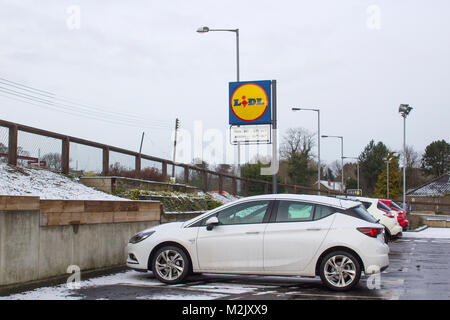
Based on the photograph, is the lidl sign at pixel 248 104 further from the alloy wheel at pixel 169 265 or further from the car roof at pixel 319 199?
the alloy wheel at pixel 169 265

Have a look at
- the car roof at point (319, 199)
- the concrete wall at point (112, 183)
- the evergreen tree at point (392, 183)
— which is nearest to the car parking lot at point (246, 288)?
the car roof at point (319, 199)

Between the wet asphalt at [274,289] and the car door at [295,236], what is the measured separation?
45 centimetres

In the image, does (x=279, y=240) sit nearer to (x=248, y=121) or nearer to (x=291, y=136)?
(x=248, y=121)

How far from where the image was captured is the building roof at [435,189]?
Result: 8638 cm

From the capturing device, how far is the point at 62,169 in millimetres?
14531

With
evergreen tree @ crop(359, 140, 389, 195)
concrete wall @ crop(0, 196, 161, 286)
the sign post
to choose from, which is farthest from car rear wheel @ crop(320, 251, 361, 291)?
evergreen tree @ crop(359, 140, 389, 195)

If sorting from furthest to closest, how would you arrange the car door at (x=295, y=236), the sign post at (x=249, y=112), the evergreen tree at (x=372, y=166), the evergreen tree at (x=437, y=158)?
1. the evergreen tree at (x=437, y=158)
2. the evergreen tree at (x=372, y=166)
3. the sign post at (x=249, y=112)
4. the car door at (x=295, y=236)

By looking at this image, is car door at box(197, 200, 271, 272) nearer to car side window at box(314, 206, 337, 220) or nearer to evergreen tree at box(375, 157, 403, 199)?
car side window at box(314, 206, 337, 220)

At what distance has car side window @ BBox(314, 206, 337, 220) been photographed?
366 inches

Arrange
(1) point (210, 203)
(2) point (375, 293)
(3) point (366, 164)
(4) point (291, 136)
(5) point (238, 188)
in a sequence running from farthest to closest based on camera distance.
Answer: (3) point (366, 164), (4) point (291, 136), (5) point (238, 188), (1) point (210, 203), (2) point (375, 293)

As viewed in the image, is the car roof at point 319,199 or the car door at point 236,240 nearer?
the car door at point 236,240

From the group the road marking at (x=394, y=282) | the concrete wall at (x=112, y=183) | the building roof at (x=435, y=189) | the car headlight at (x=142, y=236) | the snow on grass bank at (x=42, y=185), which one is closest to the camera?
the road marking at (x=394, y=282)
